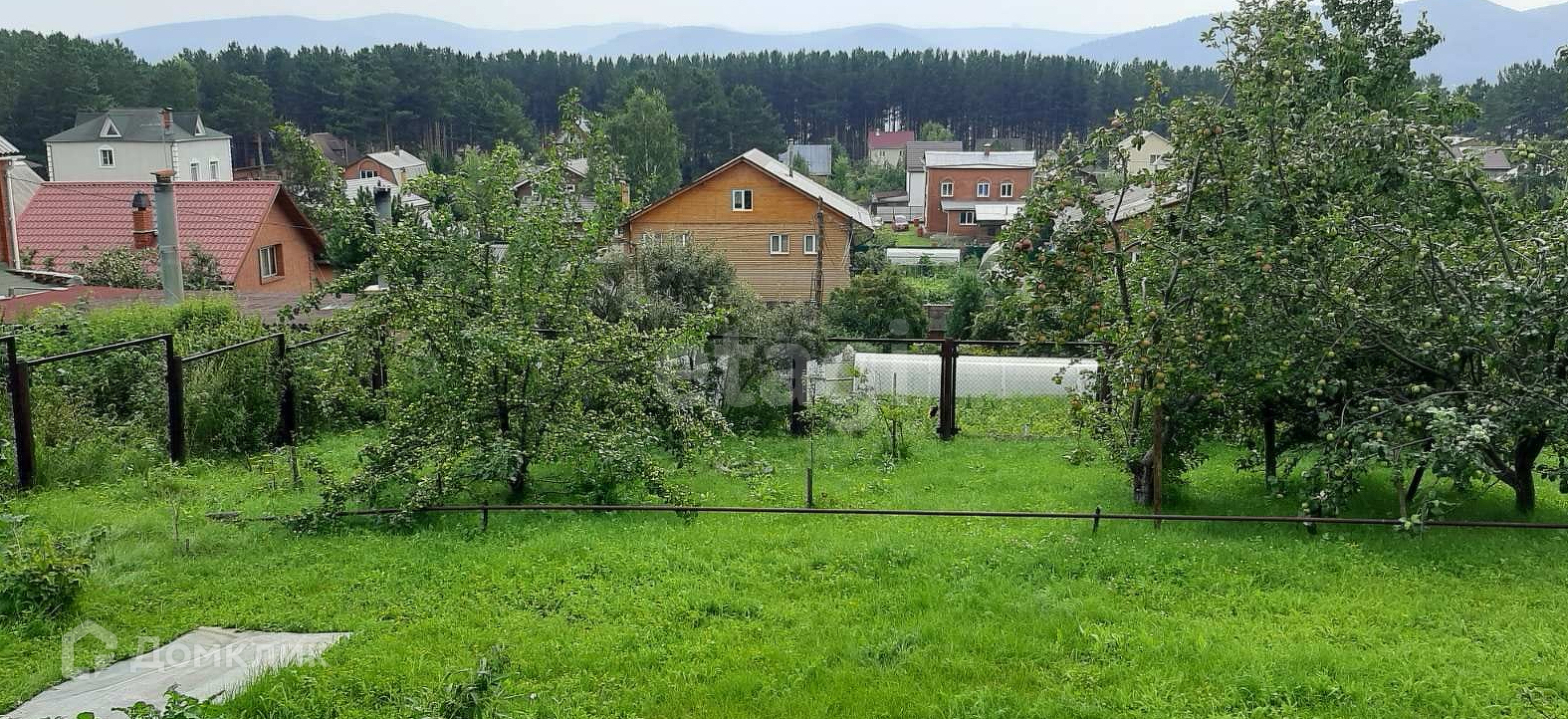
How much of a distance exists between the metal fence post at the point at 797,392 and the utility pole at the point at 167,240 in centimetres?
1051

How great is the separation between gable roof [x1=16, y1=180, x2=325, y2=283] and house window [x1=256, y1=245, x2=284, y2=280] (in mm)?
973

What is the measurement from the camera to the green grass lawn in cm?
498

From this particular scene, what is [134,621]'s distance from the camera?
5.88 m

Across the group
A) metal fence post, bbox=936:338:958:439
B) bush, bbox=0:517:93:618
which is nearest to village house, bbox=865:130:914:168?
metal fence post, bbox=936:338:958:439

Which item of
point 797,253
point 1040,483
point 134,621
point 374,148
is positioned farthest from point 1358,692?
point 374,148

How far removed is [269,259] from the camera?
26.9 metres

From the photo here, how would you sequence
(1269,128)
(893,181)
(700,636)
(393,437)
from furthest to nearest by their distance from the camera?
(893,181) → (393,437) → (1269,128) → (700,636)

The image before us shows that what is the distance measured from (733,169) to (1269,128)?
90.1 feet

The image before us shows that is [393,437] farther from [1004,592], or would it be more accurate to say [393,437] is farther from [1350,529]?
[1350,529]

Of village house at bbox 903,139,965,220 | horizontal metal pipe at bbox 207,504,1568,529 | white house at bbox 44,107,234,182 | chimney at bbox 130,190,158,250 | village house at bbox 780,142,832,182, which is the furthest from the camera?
village house at bbox 780,142,832,182

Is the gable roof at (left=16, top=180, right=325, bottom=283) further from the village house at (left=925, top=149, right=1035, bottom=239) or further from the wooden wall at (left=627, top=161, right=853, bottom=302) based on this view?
the village house at (left=925, top=149, right=1035, bottom=239)

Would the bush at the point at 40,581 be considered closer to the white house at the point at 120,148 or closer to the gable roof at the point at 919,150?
the white house at the point at 120,148

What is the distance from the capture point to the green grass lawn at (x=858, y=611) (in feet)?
16.3

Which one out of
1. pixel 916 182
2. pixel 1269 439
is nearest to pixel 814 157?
pixel 916 182
